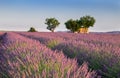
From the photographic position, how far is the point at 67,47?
30.9ft

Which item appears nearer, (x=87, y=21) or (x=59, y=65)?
(x=59, y=65)

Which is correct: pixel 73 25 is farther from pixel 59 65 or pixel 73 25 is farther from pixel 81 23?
pixel 59 65

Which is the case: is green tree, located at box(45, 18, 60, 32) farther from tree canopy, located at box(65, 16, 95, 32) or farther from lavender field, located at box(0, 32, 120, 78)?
lavender field, located at box(0, 32, 120, 78)

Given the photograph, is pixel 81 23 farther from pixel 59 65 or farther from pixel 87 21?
pixel 59 65

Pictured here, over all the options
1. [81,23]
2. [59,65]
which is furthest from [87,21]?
[59,65]

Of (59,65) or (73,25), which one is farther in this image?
(73,25)

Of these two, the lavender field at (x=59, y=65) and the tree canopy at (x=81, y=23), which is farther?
the tree canopy at (x=81, y=23)

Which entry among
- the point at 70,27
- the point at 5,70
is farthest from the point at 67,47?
the point at 70,27

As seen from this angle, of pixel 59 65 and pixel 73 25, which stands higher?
pixel 59 65

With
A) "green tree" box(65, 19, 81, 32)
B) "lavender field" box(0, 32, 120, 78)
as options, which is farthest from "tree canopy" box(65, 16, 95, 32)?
"lavender field" box(0, 32, 120, 78)

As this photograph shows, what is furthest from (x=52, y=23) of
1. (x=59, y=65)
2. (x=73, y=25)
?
(x=59, y=65)

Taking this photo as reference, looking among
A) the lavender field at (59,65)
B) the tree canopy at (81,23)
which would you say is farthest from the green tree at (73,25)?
the lavender field at (59,65)

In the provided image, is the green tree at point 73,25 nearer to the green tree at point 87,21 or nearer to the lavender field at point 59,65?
the green tree at point 87,21

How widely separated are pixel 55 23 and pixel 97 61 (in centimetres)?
7781
